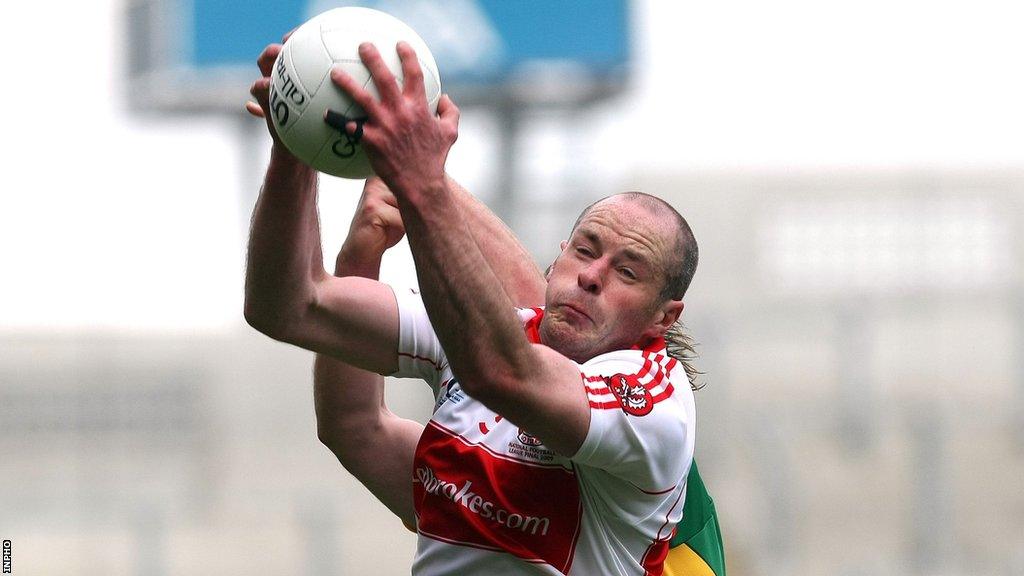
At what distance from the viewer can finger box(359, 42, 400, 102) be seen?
3.55m

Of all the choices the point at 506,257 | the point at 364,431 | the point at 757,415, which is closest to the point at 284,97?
the point at 506,257

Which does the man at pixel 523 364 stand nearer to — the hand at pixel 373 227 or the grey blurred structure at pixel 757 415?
the hand at pixel 373 227

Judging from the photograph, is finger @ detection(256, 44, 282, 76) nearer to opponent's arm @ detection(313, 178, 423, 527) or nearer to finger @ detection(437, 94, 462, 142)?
finger @ detection(437, 94, 462, 142)

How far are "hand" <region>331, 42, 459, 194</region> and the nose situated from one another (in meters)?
0.74

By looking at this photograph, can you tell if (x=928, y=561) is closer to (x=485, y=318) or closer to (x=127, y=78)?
(x=485, y=318)

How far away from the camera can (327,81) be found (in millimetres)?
3672

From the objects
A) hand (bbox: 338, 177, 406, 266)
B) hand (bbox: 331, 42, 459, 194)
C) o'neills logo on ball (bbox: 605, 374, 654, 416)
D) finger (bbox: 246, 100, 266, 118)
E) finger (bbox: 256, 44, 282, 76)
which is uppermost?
finger (bbox: 256, 44, 282, 76)

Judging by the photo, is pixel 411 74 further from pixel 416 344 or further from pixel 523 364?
pixel 416 344

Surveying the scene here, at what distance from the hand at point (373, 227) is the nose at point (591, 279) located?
29.1 inches

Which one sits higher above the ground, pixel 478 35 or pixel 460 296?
pixel 478 35

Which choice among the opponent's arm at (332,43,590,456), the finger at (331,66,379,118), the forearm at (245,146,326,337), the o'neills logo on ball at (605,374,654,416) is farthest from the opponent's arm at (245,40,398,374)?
the o'neills logo on ball at (605,374,654,416)

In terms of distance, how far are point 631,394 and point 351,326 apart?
0.99 meters

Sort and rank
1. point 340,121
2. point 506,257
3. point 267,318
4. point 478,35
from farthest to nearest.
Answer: point 478,35 < point 506,257 < point 267,318 < point 340,121

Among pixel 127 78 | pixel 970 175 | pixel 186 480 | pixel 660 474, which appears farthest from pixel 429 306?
pixel 970 175
